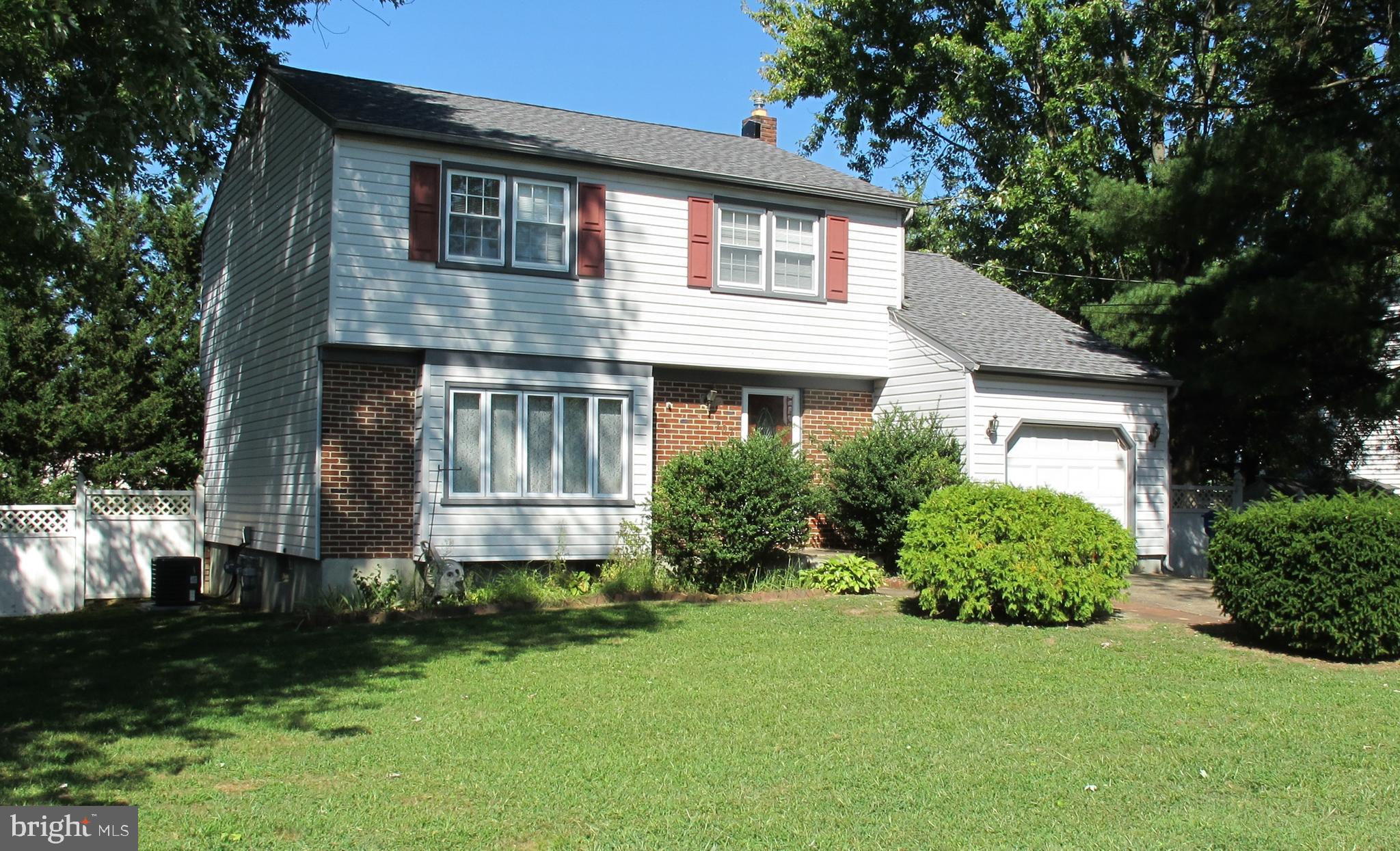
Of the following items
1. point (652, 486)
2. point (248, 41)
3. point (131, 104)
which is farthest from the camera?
point (248, 41)

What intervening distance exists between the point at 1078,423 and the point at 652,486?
21.7ft

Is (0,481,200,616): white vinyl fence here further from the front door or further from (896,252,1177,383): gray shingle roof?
(896,252,1177,383): gray shingle roof

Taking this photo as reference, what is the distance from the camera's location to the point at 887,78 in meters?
28.3

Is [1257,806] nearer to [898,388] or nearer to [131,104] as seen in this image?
[131,104]

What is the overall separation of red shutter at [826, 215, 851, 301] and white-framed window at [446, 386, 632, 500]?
377 centimetres

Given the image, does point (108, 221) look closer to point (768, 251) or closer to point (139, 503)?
point (139, 503)

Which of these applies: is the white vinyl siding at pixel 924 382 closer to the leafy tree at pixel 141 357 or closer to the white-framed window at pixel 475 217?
the white-framed window at pixel 475 217

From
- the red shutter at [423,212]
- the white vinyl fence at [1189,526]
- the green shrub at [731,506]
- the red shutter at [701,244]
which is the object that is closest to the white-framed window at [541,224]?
the red shutter at [423,212]

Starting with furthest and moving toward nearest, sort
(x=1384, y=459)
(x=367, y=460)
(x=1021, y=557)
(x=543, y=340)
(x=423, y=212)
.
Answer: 1. (x=1384, y=459)
2. (x=543, y=340)
3. (x=423, y=212)
4. (x=367, y=460)
5. (x=1021, y=557)

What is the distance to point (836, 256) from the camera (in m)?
17.2

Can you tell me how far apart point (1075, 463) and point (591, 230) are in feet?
26.4

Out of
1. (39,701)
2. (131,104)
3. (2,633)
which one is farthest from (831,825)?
(2,633)

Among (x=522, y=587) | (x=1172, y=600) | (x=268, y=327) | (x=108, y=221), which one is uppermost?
(x=108, y=221)

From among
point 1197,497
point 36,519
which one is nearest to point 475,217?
point 36,519
